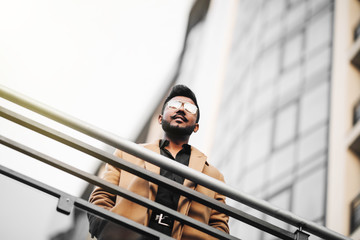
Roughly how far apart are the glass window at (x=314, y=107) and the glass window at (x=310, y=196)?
1.81 meters

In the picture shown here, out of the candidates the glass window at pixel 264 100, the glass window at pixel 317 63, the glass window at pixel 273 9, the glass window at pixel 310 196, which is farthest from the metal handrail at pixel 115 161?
the glass window at pixel 273 9

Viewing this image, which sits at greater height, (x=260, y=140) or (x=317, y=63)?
(x=317, y=63)

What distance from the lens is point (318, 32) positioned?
18.7m

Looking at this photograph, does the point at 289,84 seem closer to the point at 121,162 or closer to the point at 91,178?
the point at 121,162

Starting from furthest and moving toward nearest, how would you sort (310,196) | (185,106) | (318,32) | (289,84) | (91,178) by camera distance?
1. (289,84)
2. (318,32)
3. (310,196)
4. (185,106)
5. (91,178)

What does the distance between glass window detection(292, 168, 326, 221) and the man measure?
33.5ft

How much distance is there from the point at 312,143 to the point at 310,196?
165 cm

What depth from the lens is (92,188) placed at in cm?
415

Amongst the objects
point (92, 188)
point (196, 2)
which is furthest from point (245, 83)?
point (92, 188)

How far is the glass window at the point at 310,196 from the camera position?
14562 mm

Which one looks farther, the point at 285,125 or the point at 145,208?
the point at 285,125

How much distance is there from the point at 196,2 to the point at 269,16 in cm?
1375

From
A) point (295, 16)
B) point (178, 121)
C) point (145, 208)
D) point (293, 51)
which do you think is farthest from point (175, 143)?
point (295, 16)

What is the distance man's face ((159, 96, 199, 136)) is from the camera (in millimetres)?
4727
